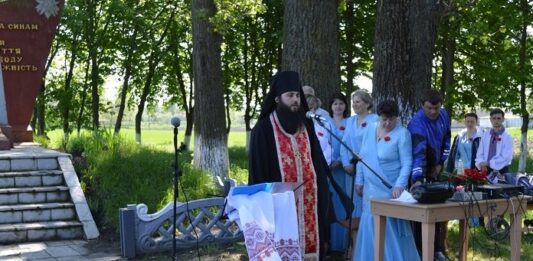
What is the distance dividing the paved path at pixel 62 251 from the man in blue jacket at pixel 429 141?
3.52m

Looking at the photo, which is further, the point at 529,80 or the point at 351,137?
the point at 529,80

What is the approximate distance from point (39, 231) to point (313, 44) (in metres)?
4.24

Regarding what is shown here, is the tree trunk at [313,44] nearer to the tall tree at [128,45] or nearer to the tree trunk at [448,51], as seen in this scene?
the tree trunk at [448,51]

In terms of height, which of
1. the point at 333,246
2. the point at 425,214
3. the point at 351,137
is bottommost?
the point at 333,246

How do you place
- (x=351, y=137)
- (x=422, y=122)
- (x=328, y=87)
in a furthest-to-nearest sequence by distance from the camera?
(x=328, y=87) → (x=351, y=137) → (x=422, y=122)

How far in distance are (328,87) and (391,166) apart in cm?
302

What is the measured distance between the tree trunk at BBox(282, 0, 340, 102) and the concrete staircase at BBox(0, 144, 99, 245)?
134 inches

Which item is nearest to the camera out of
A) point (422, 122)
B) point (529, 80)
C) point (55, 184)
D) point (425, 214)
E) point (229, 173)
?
point (425, 214)

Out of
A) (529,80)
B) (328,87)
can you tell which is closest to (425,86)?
(328,87)

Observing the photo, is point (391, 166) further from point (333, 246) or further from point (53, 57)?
point (53, 57)

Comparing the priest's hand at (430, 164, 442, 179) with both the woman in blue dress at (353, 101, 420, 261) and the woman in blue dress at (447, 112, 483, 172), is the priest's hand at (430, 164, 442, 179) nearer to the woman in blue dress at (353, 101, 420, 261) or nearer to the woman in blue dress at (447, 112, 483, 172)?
the woman in blue dress at (353, 101, 420, 261)

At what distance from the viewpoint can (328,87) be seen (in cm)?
898

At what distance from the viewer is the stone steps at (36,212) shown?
8938 mm

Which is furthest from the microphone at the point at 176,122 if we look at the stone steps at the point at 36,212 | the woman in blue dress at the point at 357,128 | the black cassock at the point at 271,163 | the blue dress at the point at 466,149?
the blue dress at the point at 466,149
